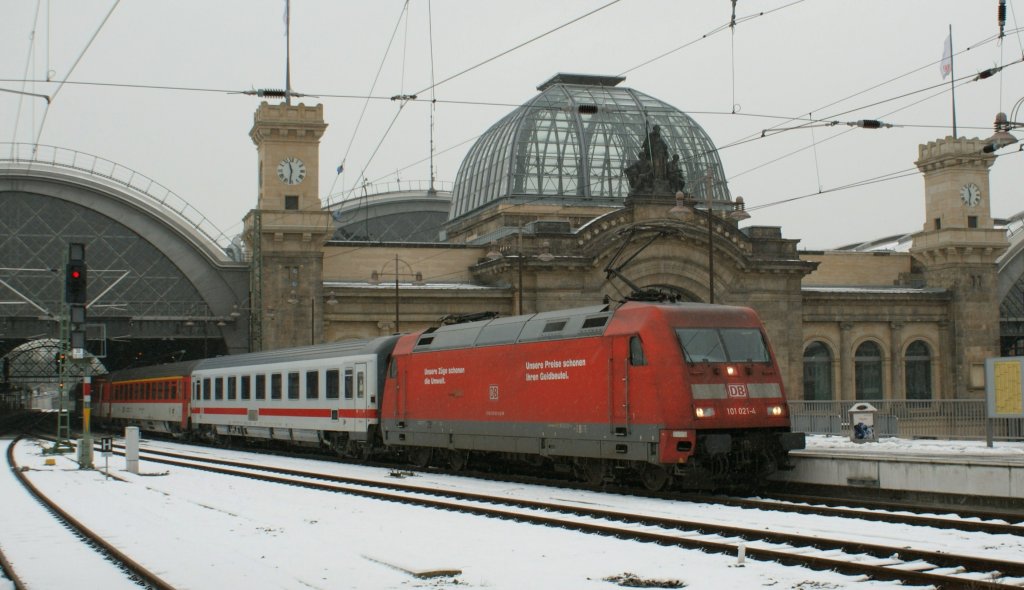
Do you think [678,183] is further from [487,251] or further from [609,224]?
[487,251]

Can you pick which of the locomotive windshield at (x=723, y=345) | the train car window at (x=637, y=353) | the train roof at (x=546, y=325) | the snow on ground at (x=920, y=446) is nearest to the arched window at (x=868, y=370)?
the snow on ground at (x=920, y=446)

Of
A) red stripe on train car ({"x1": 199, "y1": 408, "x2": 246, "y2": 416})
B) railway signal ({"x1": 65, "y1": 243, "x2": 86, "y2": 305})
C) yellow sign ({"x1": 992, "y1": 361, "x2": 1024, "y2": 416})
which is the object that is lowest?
red stripe on train car ({"x1": 199, "y1": 408, "x2": 246, "y2": 416})

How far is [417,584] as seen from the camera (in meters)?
13.1

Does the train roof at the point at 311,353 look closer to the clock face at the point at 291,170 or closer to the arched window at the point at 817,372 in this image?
the clock face at the point at 291,170

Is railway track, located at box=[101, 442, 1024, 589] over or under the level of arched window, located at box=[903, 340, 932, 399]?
under

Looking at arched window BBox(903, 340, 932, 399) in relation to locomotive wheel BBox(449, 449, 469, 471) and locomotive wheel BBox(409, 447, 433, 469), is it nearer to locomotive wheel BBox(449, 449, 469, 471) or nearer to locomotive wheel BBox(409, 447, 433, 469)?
locomotive wheel BBox(409, 447, 433, 469)

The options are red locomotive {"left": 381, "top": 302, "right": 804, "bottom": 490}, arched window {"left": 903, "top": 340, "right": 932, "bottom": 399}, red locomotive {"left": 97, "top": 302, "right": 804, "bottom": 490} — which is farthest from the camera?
arched window {"left": 903, "top": 340, "right": 932, "bottom": 399}

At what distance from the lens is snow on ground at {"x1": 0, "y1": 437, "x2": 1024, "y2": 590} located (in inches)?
526

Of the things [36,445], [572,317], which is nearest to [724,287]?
[36,445]

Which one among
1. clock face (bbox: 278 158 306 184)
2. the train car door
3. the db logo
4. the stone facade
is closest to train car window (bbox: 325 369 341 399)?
the train car door

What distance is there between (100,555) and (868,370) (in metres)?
60.4

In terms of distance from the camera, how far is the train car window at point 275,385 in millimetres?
38000

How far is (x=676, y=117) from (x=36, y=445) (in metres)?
43.8

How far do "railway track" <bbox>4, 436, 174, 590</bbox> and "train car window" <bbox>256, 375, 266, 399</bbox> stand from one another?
15.2 metres
